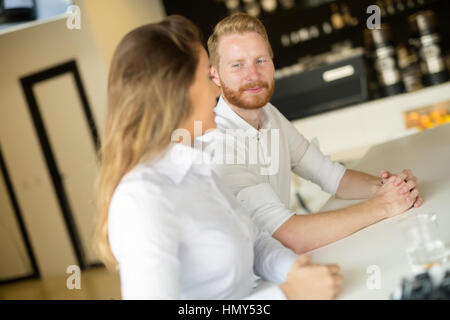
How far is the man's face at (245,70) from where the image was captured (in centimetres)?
178

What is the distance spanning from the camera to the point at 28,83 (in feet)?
19.6

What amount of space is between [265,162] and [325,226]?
0.40 metres

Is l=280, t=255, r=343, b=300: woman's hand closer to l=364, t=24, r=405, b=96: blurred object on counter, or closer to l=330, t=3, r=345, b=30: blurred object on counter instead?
l=364, t=24, r=405, b=96: blurred object on counter

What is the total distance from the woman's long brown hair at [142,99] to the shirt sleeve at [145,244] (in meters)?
0.09

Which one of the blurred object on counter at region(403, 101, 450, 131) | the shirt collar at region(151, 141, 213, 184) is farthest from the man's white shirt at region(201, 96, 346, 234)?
the blurred object on counter at region(403, 101, 450, 131)

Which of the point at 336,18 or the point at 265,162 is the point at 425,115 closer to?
the point at 336,18

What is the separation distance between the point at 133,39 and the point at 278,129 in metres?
1.02

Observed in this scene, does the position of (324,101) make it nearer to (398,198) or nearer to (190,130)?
(398,198)

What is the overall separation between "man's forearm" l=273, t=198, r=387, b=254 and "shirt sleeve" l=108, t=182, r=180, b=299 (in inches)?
23.8

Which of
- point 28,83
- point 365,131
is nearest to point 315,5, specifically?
point 365,131

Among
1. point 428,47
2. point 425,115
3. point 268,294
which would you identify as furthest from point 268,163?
point 428,47

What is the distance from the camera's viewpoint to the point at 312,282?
3.27 ft

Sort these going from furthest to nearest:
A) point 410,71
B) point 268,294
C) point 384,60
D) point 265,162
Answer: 1. point 384,60
2. point 410,71
3. point 265,162
4. point 268,294

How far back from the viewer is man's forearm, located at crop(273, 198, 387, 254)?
4.66ft
